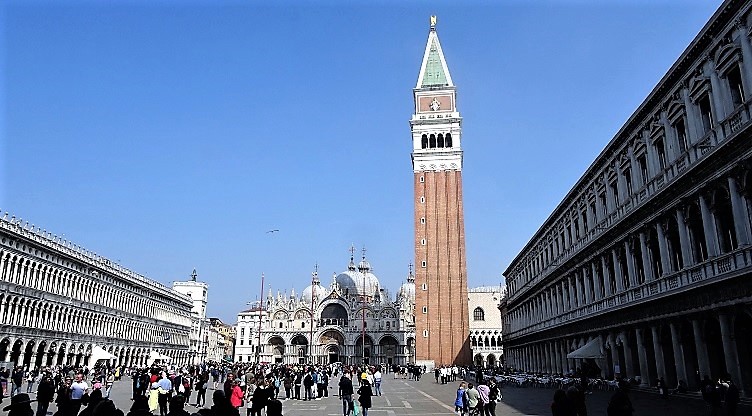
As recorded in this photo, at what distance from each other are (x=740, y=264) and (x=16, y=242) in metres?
43.2

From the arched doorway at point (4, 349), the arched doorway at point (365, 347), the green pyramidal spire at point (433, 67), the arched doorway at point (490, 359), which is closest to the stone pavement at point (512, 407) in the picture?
the arched doorway at point (4, 349)

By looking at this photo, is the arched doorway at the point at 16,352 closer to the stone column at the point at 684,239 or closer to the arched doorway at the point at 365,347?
the stone column at the point at 684,239

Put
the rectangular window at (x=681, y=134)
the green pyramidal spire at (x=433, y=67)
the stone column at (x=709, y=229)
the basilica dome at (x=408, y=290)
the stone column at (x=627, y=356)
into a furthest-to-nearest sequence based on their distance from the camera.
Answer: the basilica dome at (x=408, y=290) < the green pyramidal spire at (x=433, y=67) < the stone column at (x=627, y=356) < the rectangular window at (x=681, y=134) < the stone column at (x=709, y=229)

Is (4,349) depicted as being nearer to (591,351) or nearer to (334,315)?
(591,351)

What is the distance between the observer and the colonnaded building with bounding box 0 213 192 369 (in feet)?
133

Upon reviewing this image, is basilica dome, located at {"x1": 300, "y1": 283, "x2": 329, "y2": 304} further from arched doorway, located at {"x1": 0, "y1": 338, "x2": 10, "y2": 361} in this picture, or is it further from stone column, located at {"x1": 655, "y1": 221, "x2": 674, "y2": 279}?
stone column, located at {"x1": 655, "y1": 221, "x2": 674, "y2": 279}

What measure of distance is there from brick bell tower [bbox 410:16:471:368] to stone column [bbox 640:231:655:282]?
4441 cm

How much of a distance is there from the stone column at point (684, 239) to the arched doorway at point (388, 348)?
7453 cm

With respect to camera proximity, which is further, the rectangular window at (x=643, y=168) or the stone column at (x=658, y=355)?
the rectangular window at (x=643, y=168)

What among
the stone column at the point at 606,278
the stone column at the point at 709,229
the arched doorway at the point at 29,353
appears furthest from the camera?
the arched doorway at the point at 29,353

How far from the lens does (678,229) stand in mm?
22484

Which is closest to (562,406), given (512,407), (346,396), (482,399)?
(482,399)

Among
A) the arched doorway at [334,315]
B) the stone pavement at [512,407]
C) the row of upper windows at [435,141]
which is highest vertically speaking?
the row of upper windows at [435,141]

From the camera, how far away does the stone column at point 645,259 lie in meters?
24.9
